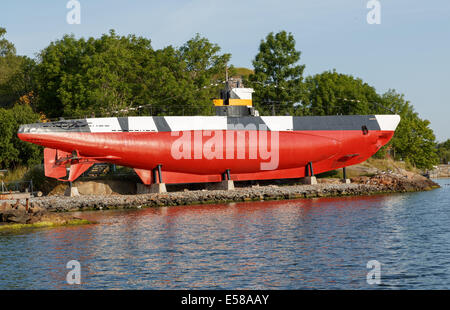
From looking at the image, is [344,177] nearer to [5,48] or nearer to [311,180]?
[311,180]

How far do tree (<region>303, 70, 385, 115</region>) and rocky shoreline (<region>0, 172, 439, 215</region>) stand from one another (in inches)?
1136

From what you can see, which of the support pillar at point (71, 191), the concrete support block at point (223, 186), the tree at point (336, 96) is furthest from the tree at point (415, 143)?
the support pillar at point (71, 191)

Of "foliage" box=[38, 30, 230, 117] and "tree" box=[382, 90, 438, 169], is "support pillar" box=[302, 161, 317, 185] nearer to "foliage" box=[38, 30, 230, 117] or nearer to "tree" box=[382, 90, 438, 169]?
"foliage" box=[38, 30, 230, 117]

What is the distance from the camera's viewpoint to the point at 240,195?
184 feet

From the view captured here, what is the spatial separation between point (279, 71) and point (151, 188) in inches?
1650

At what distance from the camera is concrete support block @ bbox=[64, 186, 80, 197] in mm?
54019

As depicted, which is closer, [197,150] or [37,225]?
[37,225]

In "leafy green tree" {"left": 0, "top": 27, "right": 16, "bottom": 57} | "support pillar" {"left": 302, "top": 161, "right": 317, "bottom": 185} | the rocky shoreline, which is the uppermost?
"leafy green tree" {"left": 0, "top": 27, "right": 16, "bottom": 57}

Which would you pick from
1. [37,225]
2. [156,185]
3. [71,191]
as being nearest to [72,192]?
[71,191]

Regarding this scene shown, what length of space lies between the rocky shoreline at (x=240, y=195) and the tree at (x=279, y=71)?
27.2 meters

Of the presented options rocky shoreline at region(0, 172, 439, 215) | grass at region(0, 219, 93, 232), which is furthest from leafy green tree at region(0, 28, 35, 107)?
grass at region(0, 219, 93, 232)

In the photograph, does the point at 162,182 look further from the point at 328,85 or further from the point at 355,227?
the point at 328,85

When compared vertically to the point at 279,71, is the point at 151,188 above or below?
below
